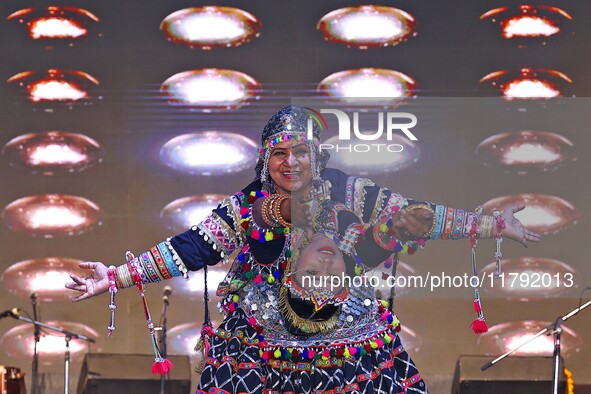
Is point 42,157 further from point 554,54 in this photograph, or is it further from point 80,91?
point 554,54

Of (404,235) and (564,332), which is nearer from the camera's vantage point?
(404,235)

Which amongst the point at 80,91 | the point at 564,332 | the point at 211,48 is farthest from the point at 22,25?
the point at 564,332

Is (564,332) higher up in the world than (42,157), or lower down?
lower down

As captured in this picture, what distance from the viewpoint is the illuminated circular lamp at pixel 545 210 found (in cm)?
532

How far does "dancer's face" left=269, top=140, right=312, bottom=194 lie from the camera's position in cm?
441

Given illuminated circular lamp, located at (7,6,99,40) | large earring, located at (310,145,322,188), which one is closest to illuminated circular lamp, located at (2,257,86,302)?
illuminated circular lamp, located at (7,6,99,40)

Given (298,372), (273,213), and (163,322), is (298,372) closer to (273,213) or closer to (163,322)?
(273,213)

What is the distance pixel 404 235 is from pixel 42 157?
267cm

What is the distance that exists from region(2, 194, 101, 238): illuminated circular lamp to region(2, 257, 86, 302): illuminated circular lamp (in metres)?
0.15

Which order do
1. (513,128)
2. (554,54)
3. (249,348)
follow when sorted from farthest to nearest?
(554,54)
(513,128)
(249,348)

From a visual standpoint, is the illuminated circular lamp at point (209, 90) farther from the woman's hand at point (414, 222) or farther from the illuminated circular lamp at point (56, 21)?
the woman's hand at point (414, 222)

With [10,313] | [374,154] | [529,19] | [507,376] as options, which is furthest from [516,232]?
[10,313]

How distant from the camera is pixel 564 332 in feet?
20.4

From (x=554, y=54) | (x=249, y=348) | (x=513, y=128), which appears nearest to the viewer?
(x=249, y=348)
